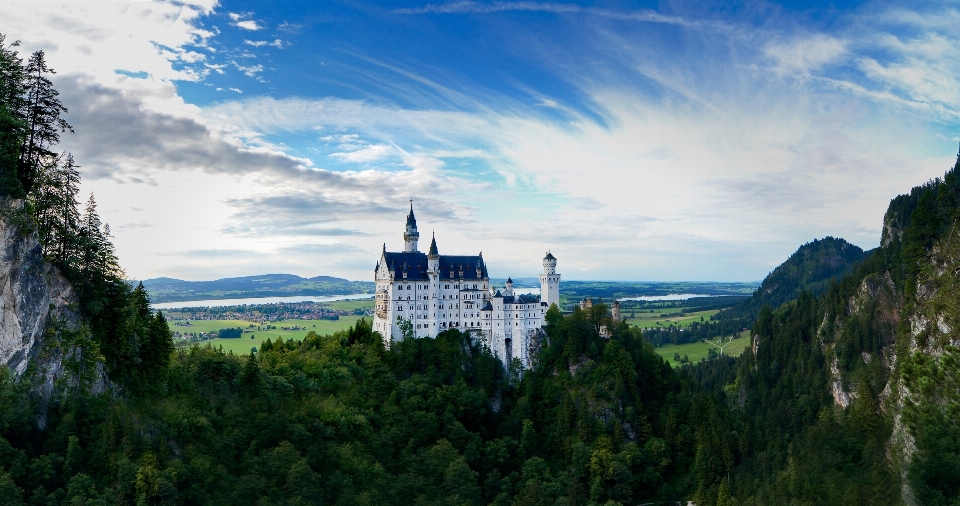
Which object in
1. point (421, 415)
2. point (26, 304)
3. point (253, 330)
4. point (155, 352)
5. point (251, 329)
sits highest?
point (26, 304)

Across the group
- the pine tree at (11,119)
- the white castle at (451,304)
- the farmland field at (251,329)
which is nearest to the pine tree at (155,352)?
the pine tree at (11,119)

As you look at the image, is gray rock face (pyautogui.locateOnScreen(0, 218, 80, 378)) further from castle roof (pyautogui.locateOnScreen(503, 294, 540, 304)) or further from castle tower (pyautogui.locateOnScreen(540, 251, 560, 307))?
castle tower (pyautogui.locateOnScreen(540, 251, 560, 307))

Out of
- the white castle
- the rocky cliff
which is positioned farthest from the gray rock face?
the white castle

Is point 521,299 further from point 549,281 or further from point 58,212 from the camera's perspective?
point 58,212

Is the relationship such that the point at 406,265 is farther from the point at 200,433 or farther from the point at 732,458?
the point at 732,458

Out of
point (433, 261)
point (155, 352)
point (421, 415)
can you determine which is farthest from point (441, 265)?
point (155, 352)

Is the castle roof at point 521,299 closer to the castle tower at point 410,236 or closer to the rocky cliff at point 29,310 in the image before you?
the castle tower at point 410,236
